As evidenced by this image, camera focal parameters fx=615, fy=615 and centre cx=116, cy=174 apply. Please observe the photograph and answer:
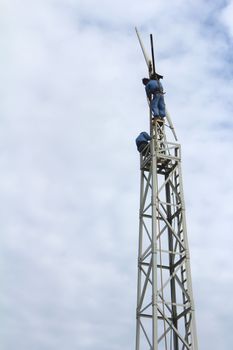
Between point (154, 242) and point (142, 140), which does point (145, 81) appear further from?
point (154, 242)

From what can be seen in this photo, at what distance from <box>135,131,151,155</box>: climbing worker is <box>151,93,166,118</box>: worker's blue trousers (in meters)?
1.57

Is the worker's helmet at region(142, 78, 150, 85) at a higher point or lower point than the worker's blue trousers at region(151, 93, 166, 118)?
higher

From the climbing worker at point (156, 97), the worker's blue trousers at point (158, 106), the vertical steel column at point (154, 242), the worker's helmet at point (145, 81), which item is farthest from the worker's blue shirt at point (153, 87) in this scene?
the vertical steel column at point (154, 242)

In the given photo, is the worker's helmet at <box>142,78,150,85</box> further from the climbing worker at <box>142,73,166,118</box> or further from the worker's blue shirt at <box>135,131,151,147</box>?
the worker's blue shirt at <box>135,131,151,147</box>

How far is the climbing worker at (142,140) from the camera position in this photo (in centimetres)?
3325

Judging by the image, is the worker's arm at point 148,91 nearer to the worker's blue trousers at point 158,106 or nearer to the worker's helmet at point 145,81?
the worker's blue trousers at point 158,106

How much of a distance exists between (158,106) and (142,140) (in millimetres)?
2456

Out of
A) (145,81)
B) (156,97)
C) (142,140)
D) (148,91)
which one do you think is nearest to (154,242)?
(142,140)

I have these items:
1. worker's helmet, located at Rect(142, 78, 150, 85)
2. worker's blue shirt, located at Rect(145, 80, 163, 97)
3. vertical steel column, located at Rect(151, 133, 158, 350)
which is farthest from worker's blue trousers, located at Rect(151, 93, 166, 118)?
vertical steel column, located at Rect(151, 133, 158, 350)

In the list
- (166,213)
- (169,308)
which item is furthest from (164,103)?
(169,308)

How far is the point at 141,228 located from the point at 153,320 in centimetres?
539

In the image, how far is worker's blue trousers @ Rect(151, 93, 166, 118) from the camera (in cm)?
3431

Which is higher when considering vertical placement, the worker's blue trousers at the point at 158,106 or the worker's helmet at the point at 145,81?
the worker's helmet at the point at 145,81

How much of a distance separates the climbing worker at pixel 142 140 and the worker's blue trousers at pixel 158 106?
1.57 meters
